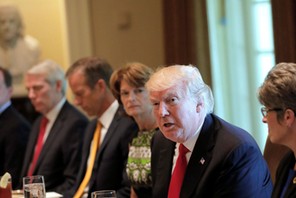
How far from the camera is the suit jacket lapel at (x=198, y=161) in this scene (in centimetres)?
258

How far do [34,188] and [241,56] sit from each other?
1972 millimetres

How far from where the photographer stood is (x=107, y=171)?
3.58m

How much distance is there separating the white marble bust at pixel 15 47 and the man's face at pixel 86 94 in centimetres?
194

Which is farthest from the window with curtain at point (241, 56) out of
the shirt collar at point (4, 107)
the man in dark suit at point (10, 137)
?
the shirt collar at point (4, 107)

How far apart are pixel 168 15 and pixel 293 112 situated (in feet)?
6.70

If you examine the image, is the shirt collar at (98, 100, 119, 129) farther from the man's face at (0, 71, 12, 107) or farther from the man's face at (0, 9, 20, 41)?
the man's face at (0, 9, 20, 41)

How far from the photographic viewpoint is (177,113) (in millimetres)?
2623

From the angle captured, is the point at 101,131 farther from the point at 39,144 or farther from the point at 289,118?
the point at 289,118

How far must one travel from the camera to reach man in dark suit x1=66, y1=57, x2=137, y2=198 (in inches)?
141

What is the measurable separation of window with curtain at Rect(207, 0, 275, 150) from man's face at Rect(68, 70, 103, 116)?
85cm

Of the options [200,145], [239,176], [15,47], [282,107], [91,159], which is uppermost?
[15,47]

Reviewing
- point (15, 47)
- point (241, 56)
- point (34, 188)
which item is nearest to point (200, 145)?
point (34, 188)

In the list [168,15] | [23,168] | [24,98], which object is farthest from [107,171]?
[24,98]

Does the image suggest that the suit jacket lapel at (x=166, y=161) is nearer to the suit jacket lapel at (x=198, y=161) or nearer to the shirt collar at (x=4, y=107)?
the suit jacket lapel at (x=198, y=161)
